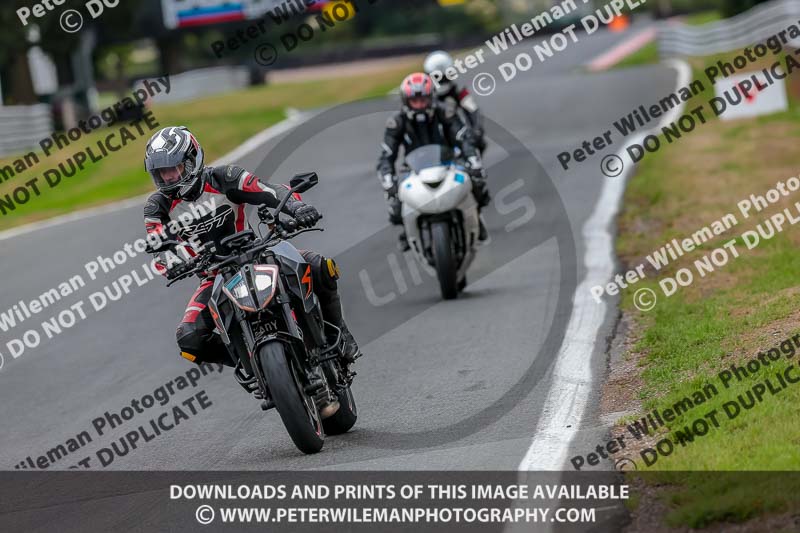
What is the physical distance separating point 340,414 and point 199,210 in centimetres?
→ 146

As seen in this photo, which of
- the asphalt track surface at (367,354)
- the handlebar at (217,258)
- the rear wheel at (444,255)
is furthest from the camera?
the rear wheel at (444,255)

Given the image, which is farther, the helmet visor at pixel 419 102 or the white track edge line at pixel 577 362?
the helmet visor at pixel 419 102

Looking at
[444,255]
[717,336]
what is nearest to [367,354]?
[444,255]

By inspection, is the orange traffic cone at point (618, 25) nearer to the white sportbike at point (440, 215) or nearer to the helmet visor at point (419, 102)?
the helmet visor at point (419, 102)

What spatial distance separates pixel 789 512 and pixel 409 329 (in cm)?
580

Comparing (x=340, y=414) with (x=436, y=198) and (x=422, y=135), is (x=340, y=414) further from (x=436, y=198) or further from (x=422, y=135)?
(x=422, y=135)

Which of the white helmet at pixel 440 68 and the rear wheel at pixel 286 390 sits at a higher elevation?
the white helmet at pixel 440 68

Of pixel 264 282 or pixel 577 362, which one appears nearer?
pixel 264 282

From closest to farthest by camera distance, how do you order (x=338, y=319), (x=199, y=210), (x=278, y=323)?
(x=278, y=323)
(x=199, y=210)
(x=338, y=319)

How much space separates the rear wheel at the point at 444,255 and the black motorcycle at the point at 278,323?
3.81m

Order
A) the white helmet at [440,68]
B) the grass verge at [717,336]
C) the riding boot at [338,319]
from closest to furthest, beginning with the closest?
the grass verge at [717,336] → the riding boot at [338,319] → the white helmet at [440,68]

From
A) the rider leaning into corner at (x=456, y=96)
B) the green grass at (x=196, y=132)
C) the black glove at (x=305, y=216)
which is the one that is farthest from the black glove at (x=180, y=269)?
the green grass at (x=196, y=132)

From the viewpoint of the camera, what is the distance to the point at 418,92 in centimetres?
1148

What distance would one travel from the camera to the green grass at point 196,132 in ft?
72.6
